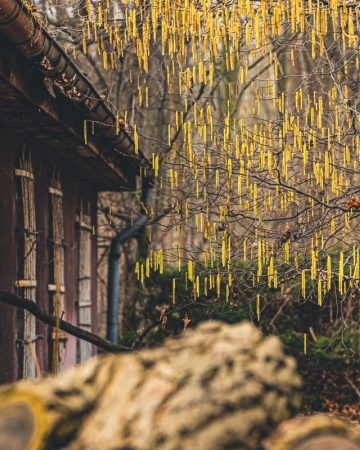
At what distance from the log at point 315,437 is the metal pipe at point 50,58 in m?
3.27

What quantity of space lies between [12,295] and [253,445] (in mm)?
3687

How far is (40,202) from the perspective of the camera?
8391mm

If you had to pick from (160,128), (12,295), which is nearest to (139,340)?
(160,128)

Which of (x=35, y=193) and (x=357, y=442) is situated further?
(x=35, y=193)

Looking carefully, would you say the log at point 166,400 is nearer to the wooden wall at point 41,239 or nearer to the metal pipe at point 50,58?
the metal pipe at point 50,58

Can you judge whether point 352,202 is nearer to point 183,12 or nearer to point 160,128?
point 183,12

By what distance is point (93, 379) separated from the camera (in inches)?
81.5

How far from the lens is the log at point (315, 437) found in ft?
6.60

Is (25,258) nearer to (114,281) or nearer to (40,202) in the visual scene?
(40,202)

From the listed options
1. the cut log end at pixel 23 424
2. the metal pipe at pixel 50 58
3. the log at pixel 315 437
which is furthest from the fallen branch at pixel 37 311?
the log at pixel 315 437

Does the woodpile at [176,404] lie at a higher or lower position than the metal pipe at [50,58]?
lower

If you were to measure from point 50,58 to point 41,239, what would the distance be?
9.98 ft

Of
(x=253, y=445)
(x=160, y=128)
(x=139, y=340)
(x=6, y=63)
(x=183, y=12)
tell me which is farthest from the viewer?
(x=160, y=128)

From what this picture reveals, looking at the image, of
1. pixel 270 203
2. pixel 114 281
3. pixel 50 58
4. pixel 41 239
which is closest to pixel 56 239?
pixel 41 239
